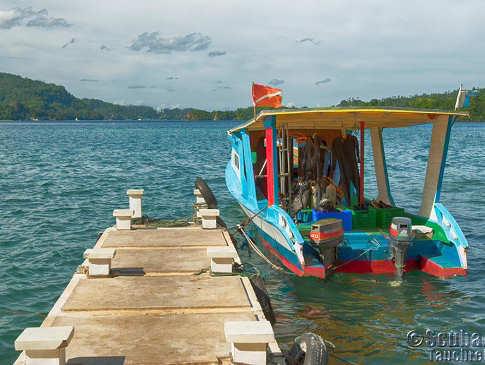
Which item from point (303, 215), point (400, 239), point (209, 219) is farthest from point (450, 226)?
point (209, 219)

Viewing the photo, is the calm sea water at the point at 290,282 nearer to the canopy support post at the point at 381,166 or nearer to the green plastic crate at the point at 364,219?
the green plastic crate at the point at 364,219

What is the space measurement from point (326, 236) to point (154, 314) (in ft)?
15.8

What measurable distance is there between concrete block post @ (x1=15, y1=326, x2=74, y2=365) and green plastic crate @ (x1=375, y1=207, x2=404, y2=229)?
378 inches

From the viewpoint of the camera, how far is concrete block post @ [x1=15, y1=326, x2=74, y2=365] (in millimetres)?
5023

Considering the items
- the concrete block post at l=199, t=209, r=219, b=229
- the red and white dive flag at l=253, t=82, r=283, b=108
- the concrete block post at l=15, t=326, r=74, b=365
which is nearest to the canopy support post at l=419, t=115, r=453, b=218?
the red and white dive flag at l=253, t=82, r=283, b=108

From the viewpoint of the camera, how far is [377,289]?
11.1 metres

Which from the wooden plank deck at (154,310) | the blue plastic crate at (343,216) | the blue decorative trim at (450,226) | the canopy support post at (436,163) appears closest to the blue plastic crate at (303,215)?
the blue plastic crate at (343,216)

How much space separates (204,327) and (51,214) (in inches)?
566

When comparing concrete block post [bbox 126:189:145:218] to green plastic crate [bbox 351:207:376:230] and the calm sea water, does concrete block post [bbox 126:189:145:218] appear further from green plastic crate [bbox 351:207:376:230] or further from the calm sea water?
green plastic crate [bbox 351:207:376:230]

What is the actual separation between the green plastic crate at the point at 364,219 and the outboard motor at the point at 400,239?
6.12 ft

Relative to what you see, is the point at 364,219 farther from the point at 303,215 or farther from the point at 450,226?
the point at 450,226

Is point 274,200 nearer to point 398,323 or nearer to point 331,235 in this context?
point 331,235

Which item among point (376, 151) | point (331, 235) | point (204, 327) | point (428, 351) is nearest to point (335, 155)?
point (376, 151)

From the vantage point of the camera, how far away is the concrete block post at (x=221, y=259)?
27.8ft
